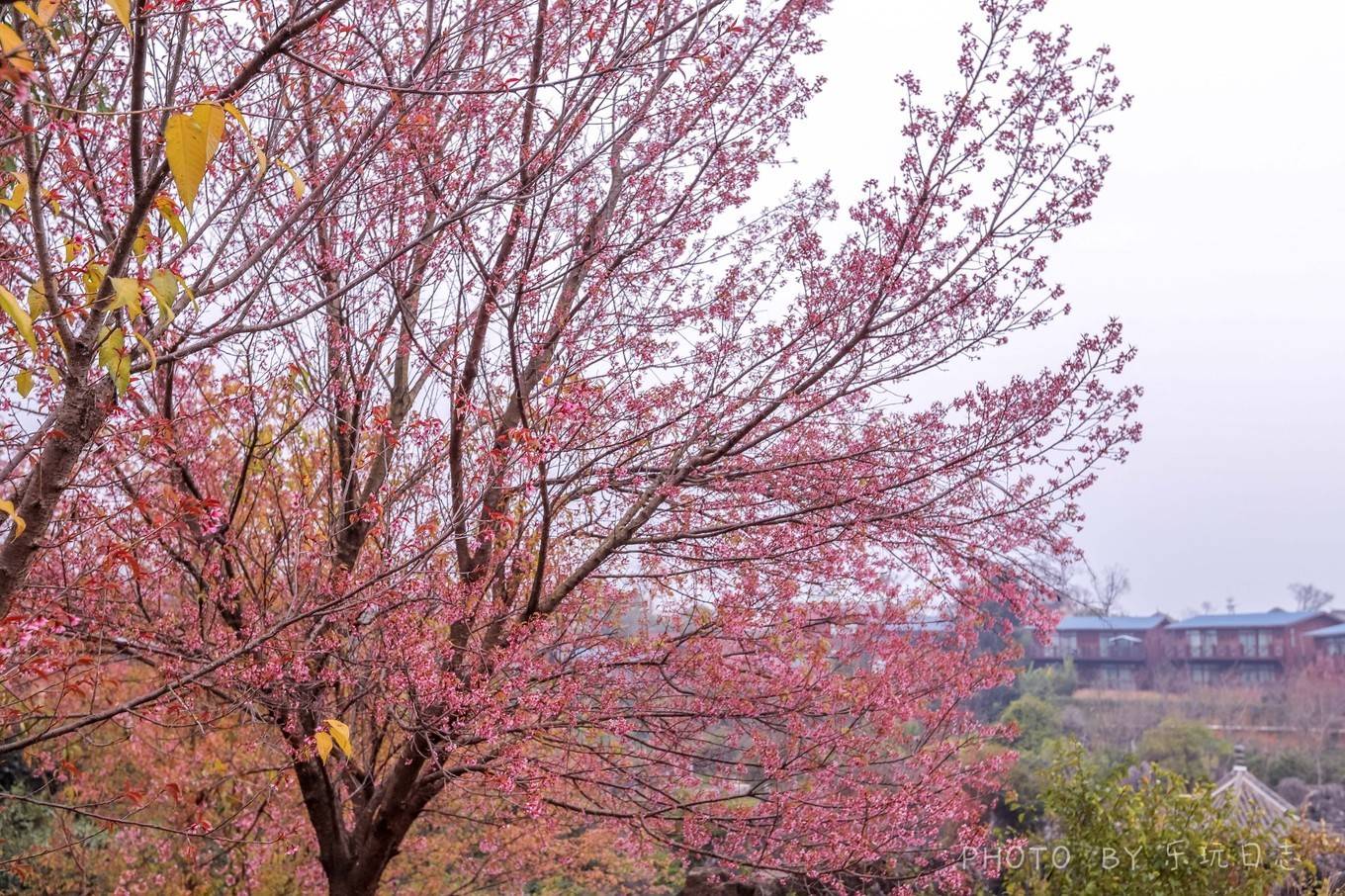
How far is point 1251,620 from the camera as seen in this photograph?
41.1 m

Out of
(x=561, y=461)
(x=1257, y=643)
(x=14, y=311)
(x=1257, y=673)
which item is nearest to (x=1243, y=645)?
(x=1257, y=643)

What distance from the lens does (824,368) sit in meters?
3.69

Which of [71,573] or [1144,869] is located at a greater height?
[71,573]

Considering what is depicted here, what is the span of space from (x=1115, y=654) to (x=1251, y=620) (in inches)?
219

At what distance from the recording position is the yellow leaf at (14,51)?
124cm

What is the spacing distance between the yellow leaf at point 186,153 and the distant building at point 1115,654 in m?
40.8

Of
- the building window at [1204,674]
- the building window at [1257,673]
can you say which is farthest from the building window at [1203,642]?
the building window at [1257,673]

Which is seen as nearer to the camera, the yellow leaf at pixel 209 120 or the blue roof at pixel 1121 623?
the yellow leaf at pixel 209 120

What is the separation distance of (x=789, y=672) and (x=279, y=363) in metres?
2.61

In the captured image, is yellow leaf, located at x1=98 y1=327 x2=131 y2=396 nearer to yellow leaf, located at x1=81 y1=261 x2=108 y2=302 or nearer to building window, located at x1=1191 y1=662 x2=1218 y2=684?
yellow leaf, located at x1=81 y1=261 x2=108 y2=302

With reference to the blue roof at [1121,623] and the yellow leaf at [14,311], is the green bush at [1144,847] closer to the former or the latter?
the yellow leaf at [14,311]

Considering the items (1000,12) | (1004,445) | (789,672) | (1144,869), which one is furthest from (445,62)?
(1144,869)

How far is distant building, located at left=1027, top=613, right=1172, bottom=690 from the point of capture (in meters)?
39.9

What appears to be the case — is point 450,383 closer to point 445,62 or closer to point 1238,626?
point 445,62
